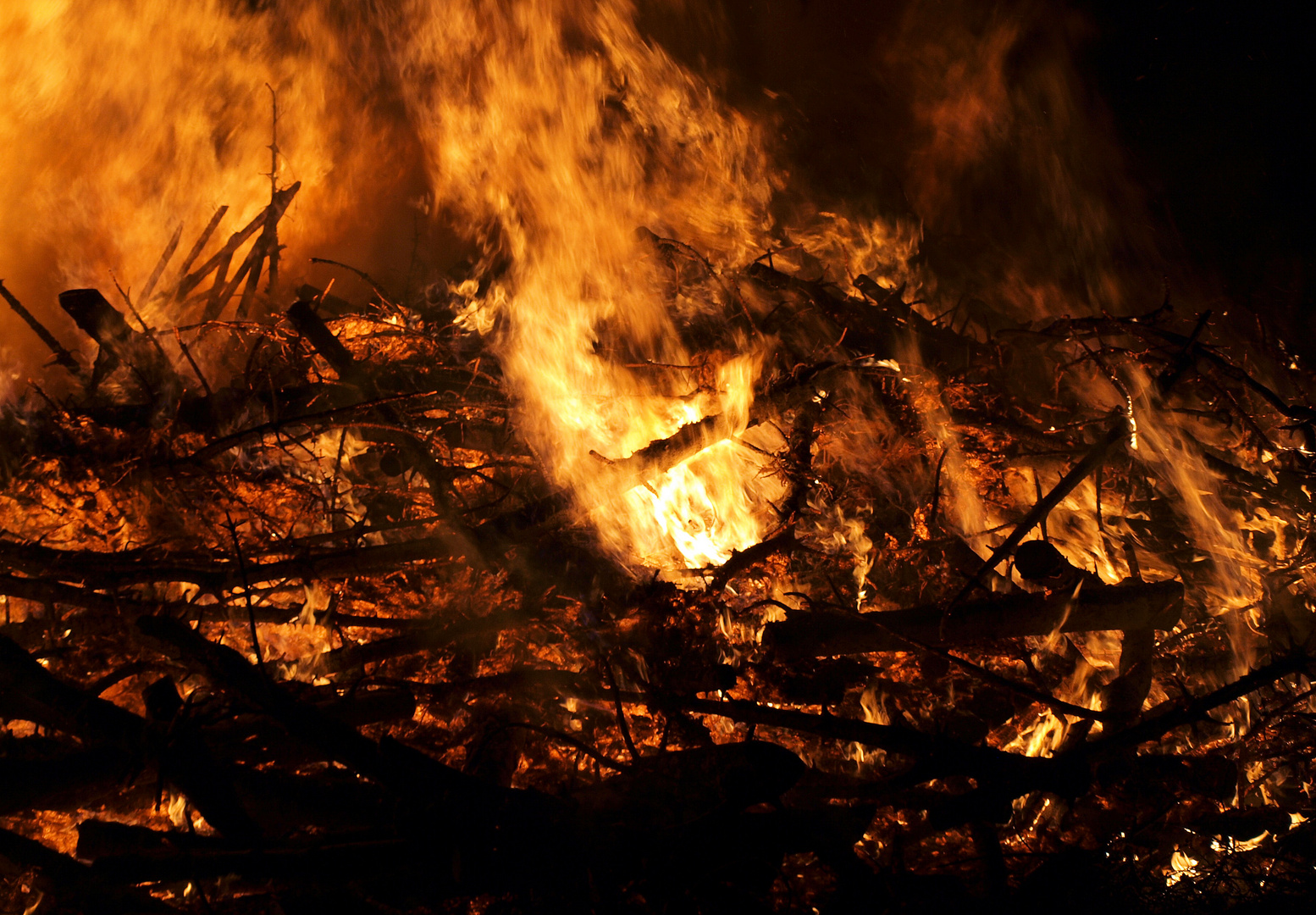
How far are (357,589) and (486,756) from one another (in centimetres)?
152

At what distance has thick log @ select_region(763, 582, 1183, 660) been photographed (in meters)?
3.04

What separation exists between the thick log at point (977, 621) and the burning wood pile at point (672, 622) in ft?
0.06

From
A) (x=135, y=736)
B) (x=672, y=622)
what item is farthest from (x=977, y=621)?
(x=135, y=736)

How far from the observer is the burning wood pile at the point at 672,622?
85.1 inches

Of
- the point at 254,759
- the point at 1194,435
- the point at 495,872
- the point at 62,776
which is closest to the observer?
the point at 495,872

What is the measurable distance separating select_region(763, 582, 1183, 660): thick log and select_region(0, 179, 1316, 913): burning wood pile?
0.7 inches

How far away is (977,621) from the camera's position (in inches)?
119

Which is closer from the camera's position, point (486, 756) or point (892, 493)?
point (486, 756)

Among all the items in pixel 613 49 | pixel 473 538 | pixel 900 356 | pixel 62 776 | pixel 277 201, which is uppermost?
pixel 613 49

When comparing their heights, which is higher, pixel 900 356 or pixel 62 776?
pixel 900 356

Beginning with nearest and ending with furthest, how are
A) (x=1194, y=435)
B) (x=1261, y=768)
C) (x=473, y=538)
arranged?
(x=473, y=538), (x=1261, y=768), (x=1194, y=435)

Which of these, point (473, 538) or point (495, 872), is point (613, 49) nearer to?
point (473, 538)

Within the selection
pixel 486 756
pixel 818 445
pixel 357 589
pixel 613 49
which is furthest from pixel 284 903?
pixel 613 49

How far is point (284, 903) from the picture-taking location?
2.13 metres
